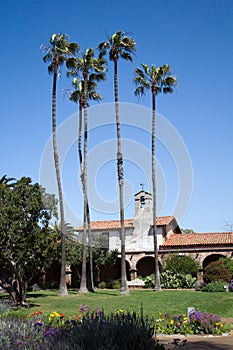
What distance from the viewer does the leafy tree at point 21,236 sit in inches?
717

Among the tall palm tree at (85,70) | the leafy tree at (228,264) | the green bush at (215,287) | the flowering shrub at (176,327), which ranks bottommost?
the flowering shrub at (176,327)

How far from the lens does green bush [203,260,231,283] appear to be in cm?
2853

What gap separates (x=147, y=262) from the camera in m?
38.8

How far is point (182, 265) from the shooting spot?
3300 centimetres

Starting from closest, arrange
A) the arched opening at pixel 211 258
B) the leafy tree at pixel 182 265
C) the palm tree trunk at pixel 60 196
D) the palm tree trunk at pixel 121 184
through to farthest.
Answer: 1. the palm tree trunk at pixel 60 196
2. the palm tree trunk at pixel 121 184
3. the leafy tree at pixel 182 265
4. the arched opening at pixel 211 258

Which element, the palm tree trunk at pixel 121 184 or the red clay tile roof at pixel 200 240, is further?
the red clay tile roof at pixel 200 240

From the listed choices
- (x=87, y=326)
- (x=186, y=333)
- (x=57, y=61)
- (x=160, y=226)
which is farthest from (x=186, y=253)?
(x=87, y=326)

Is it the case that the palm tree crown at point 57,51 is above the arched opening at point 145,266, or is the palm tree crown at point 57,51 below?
above

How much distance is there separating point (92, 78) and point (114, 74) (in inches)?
133

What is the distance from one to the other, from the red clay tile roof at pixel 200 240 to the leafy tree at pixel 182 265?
8.01 ft

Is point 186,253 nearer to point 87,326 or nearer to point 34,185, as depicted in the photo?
point 34,185

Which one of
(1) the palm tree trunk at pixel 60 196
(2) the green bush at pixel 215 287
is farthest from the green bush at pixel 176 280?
(1) the palm tree trunk at pixel 60 196

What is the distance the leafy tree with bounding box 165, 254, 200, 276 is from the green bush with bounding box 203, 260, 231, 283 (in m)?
3.24

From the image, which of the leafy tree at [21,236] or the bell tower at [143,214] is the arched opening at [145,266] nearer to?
the bell tower at [143,214]
